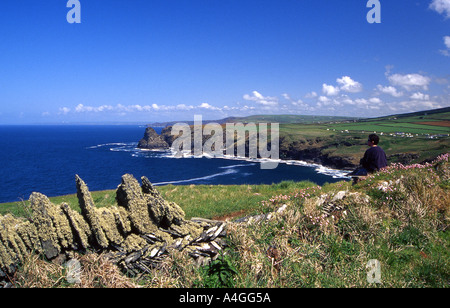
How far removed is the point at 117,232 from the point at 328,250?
593cm

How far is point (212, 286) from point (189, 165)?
345 ft

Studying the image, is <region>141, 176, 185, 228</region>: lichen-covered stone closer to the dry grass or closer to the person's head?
the dry grass

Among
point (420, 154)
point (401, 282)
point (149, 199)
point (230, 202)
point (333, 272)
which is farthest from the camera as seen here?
point (420, 154)

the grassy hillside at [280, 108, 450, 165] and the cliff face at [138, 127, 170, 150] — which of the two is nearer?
the grassy hillside at [280, 108, 450, 165]

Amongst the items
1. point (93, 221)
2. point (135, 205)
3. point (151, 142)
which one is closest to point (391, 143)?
point (135, 205)

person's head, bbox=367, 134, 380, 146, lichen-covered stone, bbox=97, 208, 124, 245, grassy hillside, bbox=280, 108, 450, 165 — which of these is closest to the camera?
lichen-covered stone, bbox=97, 208, 124, 245

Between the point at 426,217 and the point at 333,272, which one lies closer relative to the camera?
the point at 333,272

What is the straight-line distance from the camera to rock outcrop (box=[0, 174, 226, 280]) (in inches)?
249

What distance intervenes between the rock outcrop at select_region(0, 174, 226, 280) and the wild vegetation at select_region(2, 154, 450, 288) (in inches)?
15.9

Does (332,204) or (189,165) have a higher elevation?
(332,204)

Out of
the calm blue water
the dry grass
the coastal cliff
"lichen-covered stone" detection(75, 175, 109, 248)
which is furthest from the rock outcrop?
the coastal cliff

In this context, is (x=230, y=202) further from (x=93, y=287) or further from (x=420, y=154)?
(x=420, y=154)

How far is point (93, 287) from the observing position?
5.68 meters
